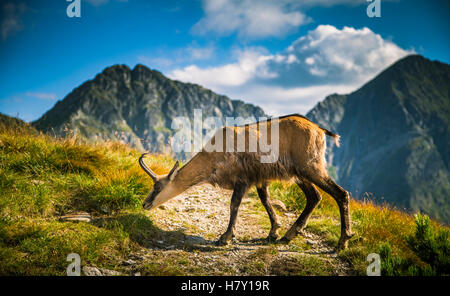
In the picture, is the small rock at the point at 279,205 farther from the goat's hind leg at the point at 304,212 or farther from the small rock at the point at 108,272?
the small rock at the point at 108,272

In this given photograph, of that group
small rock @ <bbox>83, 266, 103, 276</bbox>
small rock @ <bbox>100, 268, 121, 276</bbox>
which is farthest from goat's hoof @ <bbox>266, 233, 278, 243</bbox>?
small rock @ <bbox>83, 266, 103, 276</bbox>

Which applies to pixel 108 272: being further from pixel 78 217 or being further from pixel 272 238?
pixel 272 238

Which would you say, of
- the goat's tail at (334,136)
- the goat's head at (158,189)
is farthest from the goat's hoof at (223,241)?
the goat's tail at (334,136)

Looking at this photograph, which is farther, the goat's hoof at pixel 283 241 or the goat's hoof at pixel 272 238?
the goat's hoof at pixel 272 238

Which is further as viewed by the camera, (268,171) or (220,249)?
(268,171)

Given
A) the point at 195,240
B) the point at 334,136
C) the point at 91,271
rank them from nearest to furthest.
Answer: the point at 91,271 → the point at 195,240 → the point at 334,136

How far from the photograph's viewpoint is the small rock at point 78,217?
16.4ft

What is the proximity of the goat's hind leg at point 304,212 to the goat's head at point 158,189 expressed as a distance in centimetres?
273

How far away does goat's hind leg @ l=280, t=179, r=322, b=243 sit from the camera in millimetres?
5480

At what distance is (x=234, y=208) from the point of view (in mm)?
5387

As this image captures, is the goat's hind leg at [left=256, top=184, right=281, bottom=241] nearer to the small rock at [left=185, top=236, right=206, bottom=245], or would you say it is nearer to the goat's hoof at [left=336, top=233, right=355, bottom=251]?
the goat's hoof at [left=336, top=233, right=355, bottom=251]

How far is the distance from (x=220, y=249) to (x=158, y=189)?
1.88 metres

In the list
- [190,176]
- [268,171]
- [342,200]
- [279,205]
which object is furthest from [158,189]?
[342,200]

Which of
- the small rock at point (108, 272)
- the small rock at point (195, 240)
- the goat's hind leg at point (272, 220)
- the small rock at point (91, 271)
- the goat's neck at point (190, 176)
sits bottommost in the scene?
the small rock at point (108, 272)
